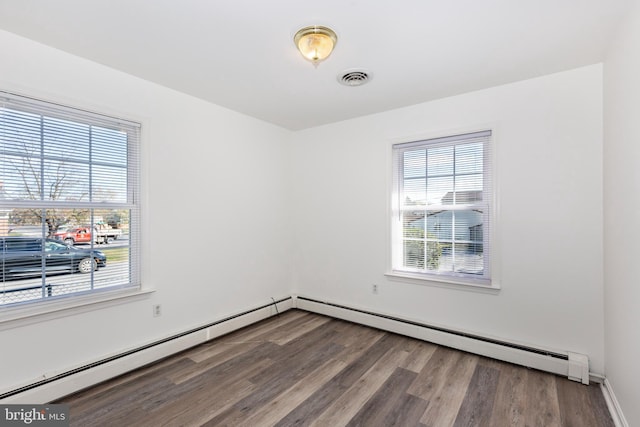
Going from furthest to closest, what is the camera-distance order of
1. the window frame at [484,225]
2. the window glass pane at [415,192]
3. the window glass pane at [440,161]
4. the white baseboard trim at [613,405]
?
the window glass pane at [415,192], the window glass pane at [440,161], the window frame at [484,225], the white baseboard trim at [613,405]

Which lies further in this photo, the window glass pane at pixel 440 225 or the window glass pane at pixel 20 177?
the window glass pane at pixel 440 225

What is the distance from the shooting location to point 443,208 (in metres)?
3.11

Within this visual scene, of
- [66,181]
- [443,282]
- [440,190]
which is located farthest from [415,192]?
[66,181]

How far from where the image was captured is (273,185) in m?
4.01

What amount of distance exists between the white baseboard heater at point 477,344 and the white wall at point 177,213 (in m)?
1.10

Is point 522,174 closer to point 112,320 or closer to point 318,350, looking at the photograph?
point 318,350

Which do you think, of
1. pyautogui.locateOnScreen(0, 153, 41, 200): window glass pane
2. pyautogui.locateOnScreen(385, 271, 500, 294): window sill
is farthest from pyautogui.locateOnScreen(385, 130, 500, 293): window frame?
pyautogui.locateOnScreen(0, 153, 41, 200): window glass pane

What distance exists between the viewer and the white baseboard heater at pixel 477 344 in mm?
2383

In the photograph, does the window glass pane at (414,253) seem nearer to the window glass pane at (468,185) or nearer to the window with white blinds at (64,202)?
the window glass pane at (468,185)

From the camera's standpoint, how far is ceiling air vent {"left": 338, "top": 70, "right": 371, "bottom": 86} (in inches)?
98.9

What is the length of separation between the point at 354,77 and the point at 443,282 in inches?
85.1

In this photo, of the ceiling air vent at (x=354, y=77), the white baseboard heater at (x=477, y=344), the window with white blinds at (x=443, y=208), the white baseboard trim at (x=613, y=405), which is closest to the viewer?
the white baseboard trim at (x=613, y=405)

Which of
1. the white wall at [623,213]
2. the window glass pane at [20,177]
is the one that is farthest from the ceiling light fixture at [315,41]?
the window glass pane at [20,177]

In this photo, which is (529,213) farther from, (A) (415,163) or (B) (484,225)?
(A) (415,163)
